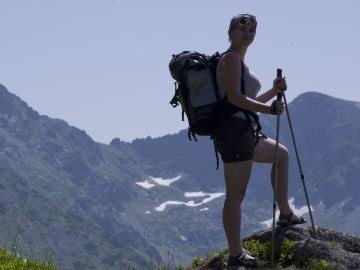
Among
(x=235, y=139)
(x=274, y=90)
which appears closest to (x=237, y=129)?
(x=235, y=139)

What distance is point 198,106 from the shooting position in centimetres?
816

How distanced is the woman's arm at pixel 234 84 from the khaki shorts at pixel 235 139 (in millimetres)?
327

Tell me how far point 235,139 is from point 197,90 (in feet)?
2.37

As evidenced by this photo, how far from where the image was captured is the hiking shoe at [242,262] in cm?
839

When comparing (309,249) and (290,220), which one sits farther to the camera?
(290,220)

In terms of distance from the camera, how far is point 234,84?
8133 mm

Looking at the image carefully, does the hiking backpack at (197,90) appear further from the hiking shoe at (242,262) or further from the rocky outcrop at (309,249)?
the rocky outcrop at (309,249)

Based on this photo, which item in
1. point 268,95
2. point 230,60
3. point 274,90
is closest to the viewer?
A: point 230,60

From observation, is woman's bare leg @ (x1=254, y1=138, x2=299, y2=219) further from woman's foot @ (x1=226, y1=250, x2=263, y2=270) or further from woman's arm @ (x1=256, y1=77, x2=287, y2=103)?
woman's foot @ (x1=226, y1=250, x2=263, y2=270)

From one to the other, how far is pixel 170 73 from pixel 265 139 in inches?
59.2

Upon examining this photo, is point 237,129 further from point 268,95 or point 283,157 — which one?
point 268,95

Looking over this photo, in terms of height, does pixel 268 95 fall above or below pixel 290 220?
above

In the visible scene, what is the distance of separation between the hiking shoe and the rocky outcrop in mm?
275

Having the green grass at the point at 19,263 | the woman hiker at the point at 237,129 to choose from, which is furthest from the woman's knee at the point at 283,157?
the green grass at the point at 19,263
